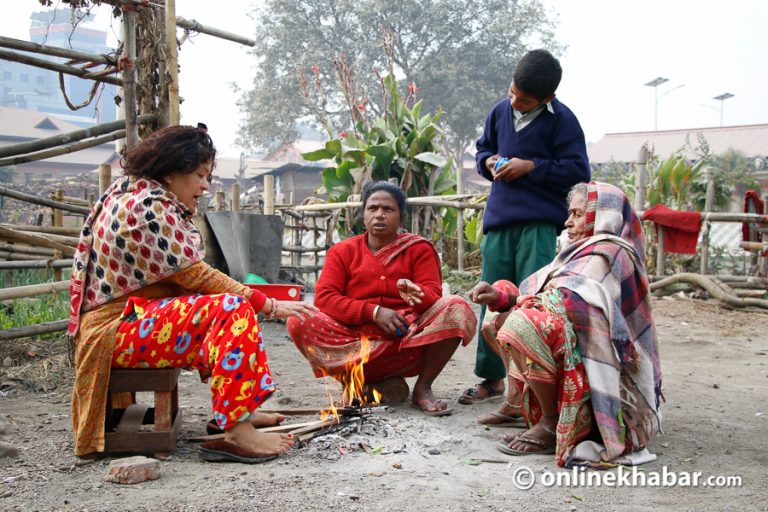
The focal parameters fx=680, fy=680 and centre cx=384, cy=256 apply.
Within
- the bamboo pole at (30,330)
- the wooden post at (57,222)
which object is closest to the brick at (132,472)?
the bamboo pole at (30,330)

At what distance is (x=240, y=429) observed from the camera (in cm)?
305

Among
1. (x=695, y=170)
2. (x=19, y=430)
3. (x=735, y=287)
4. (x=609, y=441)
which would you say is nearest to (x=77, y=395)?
(x=19, y=430)

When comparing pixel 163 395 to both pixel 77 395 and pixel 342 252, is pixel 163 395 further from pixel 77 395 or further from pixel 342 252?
pixel 342 252

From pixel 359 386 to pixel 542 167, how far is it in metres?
1.68

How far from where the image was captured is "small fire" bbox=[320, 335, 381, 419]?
12.9 ft

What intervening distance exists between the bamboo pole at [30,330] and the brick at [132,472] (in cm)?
222

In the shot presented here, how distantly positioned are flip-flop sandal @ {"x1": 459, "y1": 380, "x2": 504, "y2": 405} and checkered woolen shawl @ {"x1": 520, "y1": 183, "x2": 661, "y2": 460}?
1.11 meters

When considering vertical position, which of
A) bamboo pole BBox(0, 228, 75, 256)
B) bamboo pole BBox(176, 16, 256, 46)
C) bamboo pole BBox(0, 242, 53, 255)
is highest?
bamboo pole BBox(176, 16, 256, 46)

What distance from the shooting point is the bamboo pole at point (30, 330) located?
4504mm

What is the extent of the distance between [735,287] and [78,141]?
8.31 meters

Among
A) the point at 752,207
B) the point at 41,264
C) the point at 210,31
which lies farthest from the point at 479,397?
the point at 752,207

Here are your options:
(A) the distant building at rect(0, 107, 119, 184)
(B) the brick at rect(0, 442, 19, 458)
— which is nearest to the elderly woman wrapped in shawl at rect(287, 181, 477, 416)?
(B) the brick at rect(0, 442, 19, 458)

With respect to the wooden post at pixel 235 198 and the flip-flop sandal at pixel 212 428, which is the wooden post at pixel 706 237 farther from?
the flip-flop sandal at pixel 212 428

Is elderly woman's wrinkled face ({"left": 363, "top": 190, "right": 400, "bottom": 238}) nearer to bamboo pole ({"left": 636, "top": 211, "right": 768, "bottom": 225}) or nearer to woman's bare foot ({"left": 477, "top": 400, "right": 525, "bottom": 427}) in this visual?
woman's bare foot ({"left": 477, "top": 400, "right": 525, "bottom": 427})
